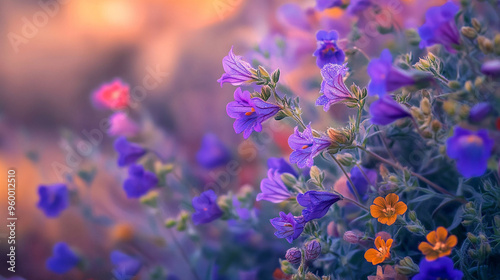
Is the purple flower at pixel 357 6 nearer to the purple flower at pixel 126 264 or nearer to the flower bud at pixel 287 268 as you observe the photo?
the flower bud at pixel 287 268

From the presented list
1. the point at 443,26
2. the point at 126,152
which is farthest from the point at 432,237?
the point at 126,152

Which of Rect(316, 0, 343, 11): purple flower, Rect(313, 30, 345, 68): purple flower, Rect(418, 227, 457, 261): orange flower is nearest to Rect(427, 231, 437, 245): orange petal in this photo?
Rect(418, 227, 457, 261): orange flower

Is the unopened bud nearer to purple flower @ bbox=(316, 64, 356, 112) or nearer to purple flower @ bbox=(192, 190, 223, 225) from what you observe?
purple flower @ bbox=(316, 64, 356, 112)

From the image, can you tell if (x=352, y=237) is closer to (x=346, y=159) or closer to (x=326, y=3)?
(x=346, y=159)

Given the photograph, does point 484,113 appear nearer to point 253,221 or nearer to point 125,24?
point 253,221

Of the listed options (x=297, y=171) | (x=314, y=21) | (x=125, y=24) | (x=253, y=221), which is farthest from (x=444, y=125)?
(x=125, y=24)

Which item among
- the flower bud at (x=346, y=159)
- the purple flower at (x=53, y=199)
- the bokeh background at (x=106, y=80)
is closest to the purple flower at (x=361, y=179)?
the flower bud at (x=346, y=159)
